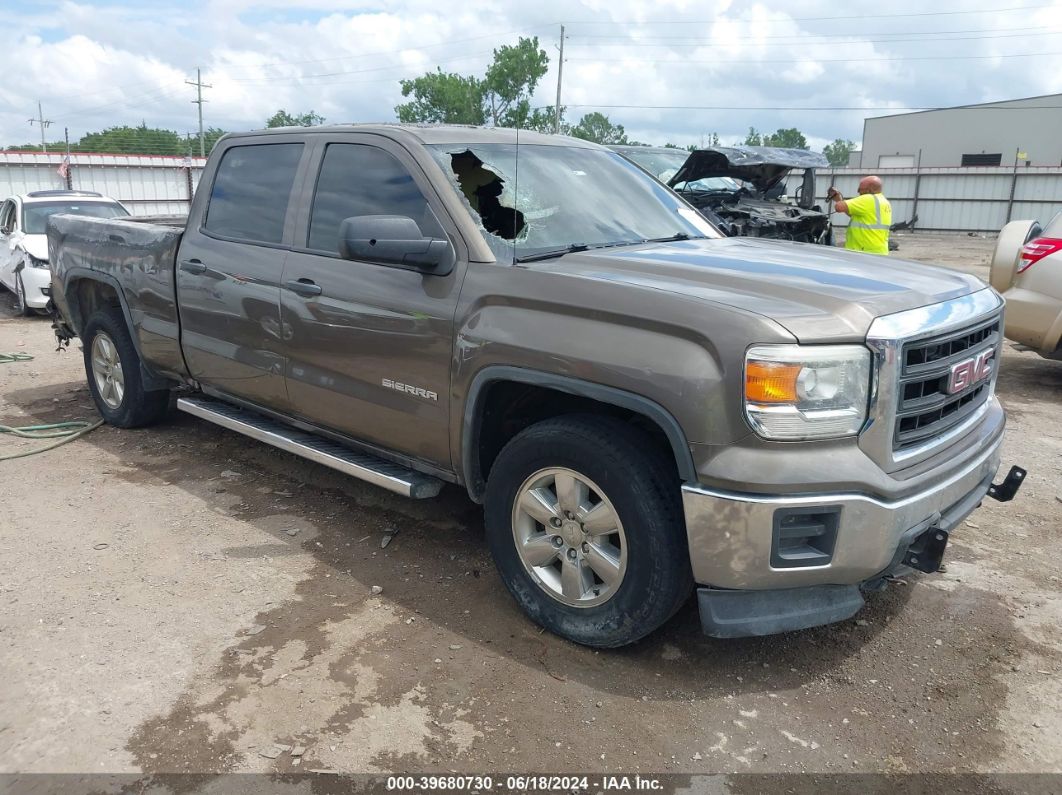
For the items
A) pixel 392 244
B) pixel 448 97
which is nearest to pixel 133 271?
pixel 392 244

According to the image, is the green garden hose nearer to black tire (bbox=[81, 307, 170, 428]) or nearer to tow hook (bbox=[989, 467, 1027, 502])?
black tire (bbox=[81, 307, 170, 428])

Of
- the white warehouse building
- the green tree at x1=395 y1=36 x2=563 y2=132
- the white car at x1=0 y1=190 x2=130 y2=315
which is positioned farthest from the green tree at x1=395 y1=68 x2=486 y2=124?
the white car at x1=0 y1=190 x2=130 y2=315

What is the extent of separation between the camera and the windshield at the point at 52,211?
11.6m

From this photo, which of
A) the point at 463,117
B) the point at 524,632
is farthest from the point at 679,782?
the point at 463,117

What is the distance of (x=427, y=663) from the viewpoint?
10.5 feet

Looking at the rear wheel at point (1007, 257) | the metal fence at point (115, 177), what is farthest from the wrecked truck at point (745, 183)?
the metal fence at point (115, 177)

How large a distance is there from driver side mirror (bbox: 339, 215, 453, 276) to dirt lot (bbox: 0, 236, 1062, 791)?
1476 mm

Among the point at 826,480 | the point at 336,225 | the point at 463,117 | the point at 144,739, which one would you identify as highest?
the point at 463,117

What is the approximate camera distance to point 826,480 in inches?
105

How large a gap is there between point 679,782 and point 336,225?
284cm

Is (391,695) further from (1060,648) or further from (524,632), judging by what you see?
(1060,648)

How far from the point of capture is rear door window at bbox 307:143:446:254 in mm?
3719

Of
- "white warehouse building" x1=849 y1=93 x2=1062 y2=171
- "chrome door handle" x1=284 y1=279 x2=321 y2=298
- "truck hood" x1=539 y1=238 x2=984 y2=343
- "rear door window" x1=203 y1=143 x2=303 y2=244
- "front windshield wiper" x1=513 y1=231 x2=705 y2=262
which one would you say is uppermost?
"white warehouse building" x1=849 y1=93 x2=1062 y2=171

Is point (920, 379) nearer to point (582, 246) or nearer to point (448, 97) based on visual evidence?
point (582, 246)
